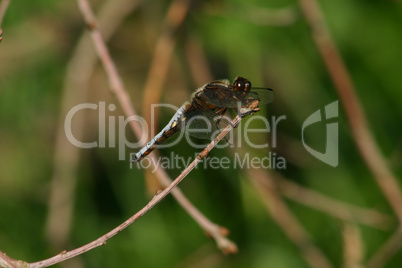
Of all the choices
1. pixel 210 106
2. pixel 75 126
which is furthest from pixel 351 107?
pixel 75 126

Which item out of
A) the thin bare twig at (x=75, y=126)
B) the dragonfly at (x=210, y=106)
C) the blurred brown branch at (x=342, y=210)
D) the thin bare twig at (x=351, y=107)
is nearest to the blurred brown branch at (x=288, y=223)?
the blurred brown branch at (x=342, y=210)

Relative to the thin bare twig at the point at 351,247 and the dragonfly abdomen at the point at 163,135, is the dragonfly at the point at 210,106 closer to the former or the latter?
the dragonfly abdomen at the point at 163,135

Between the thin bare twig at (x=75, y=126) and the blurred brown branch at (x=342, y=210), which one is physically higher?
the thin bare twig at (x=75, y=126)

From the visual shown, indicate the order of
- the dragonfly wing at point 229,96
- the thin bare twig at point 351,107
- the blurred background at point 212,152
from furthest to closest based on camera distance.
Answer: the blurred background at point 212,152 < the thin bare twig at point 351,107 < the dragonfly wing at point 229,96

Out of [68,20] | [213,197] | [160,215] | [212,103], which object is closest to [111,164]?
[160,215]

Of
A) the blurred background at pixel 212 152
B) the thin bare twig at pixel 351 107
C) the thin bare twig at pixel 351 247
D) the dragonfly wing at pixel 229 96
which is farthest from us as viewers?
the blurred background at pixel 212 152

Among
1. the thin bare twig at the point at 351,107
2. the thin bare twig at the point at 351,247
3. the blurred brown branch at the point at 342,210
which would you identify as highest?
the thin bare twig at the point at 351,107

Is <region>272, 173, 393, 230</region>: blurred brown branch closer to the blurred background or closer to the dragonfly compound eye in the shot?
the blurred background

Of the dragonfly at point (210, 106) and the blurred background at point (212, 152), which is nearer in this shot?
the dragonfly at point (210, 106)
